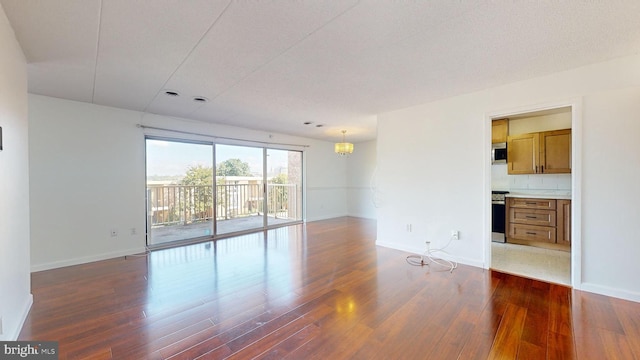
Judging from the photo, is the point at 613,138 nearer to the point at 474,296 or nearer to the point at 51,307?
the point at 474,296

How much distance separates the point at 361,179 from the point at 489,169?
435cm

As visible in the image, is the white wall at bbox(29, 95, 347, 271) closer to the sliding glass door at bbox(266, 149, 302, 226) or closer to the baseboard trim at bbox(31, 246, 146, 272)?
the baseboard trim at bbox(31, 246, 146, 272)

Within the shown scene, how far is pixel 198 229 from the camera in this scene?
491cm

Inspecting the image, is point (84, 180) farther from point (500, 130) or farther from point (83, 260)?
point (500, 130)

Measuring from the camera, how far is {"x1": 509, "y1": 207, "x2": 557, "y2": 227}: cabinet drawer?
3.93m

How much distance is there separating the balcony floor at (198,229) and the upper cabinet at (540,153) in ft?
17.2

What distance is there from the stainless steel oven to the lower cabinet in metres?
0.06

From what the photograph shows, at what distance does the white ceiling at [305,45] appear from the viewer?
1.65 meters

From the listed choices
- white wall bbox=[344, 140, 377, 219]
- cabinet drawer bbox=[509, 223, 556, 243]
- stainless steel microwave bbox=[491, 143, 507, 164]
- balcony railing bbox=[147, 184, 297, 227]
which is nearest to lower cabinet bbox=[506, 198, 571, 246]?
cabinet drawer bbox=[509, 223, 556, 243]

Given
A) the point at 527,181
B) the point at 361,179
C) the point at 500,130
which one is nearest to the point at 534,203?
the point at 527,181

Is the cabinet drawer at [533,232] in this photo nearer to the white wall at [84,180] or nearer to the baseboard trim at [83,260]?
the white wall at [84,180]

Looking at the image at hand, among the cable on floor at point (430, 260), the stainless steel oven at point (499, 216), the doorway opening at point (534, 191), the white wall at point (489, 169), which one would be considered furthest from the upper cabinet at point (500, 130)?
the cable on floor at point (430, 260)

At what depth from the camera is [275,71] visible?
259 centimetres

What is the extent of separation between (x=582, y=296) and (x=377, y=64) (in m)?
3.05
